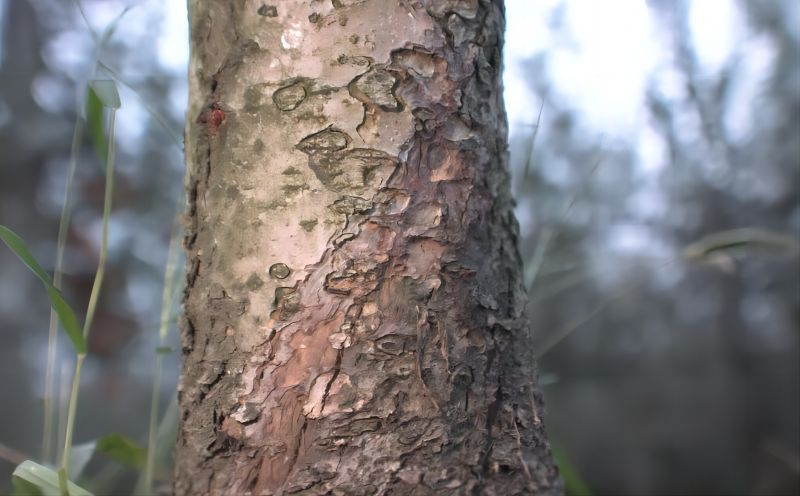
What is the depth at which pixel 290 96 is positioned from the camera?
1.74 ft

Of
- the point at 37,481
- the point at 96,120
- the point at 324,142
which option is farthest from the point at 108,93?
the point at 37,481

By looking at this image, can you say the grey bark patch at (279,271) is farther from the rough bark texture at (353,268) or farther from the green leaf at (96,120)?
the green leaf at (96,120)

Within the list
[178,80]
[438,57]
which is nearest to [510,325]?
[438,57]

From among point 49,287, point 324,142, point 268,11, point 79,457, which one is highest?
point 268,11

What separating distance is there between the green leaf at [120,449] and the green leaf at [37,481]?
145 millimetres

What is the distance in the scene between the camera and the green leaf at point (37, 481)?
0.52 metres

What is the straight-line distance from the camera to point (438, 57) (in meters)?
0.54

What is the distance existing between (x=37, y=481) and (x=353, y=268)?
1.05 feet

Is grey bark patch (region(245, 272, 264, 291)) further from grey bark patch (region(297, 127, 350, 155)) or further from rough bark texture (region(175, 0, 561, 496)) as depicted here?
grey bark patch (region(297, 127, 350, 155))

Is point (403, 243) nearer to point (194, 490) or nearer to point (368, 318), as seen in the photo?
point (368, 318)

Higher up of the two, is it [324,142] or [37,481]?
[324,142]

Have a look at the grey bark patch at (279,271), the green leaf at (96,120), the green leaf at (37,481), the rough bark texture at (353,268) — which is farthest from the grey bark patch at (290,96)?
the green leaf at (37,481)

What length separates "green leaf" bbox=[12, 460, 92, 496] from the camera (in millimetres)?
520

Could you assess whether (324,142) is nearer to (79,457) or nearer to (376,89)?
(376,89)
